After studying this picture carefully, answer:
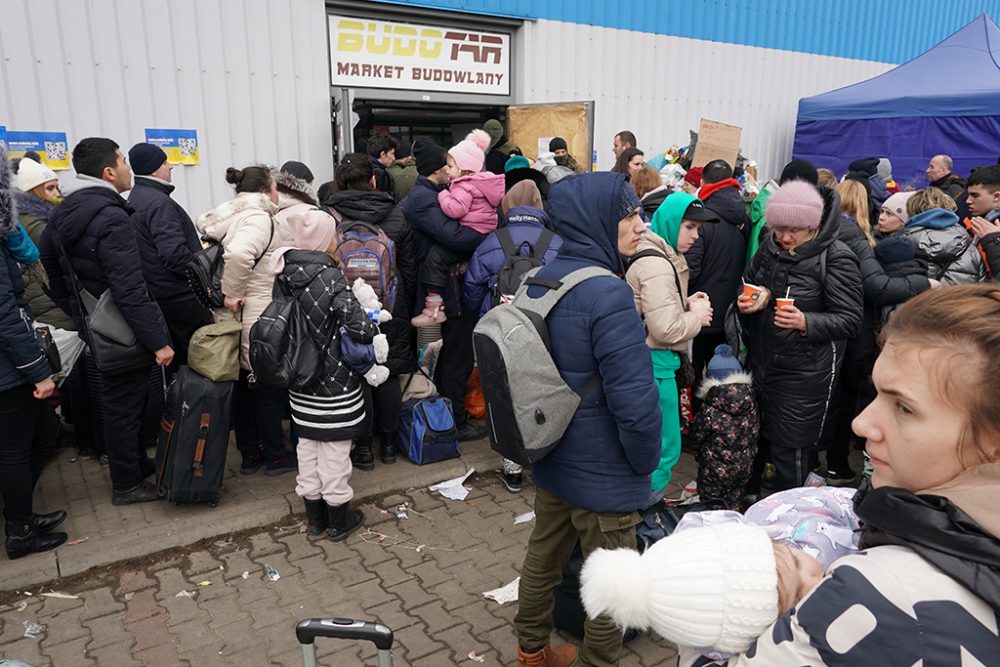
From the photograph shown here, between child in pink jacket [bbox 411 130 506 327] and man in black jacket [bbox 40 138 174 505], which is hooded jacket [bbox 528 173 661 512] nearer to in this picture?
child in pink jacket [bbox 411 130 506 327]

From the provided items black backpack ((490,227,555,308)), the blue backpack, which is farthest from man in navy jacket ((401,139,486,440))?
black backpack ((490,227,555,308))

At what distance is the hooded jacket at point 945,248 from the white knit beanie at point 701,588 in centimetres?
427

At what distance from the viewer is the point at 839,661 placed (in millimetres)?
952

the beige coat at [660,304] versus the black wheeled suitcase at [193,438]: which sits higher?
the beige coat at [660,304]

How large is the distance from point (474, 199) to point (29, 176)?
3.32 metres

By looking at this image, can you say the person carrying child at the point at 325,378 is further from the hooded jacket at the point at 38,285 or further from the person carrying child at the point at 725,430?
the hooded jacket at the point at 38,285

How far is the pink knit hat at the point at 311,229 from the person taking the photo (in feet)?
12.9

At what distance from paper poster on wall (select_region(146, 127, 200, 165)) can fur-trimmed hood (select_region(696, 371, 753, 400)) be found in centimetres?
530

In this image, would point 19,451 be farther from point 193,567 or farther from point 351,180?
point 351,180

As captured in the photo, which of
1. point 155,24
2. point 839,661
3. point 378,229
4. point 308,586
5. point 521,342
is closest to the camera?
point 839,661

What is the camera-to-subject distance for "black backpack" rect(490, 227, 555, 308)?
167 inches

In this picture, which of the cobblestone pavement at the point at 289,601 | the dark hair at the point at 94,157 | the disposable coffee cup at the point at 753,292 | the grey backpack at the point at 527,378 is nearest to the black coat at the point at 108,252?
the dark hair at the point at 94,157

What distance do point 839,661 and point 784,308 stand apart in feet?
10.1

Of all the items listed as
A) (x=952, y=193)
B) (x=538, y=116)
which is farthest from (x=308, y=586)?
(x=952, y=193)
